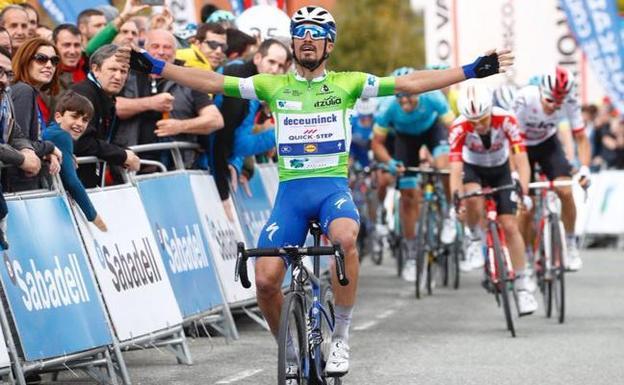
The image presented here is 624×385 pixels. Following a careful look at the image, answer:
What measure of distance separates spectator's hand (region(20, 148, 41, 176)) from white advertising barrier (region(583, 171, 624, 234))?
749 inches

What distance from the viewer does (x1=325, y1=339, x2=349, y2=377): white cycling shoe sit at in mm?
9211

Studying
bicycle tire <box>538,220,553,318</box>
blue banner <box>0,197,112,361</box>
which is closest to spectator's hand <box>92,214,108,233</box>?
blue banner <box>0,197,112,361</box>

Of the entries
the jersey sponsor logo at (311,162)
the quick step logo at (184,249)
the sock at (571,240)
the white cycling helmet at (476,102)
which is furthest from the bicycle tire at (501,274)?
the jersey sponsor logo at (311,162)

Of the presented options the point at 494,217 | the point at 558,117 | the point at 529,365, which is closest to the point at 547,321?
the point at 494,217

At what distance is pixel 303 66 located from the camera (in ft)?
31.6

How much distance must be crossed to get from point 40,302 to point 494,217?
5680 mm

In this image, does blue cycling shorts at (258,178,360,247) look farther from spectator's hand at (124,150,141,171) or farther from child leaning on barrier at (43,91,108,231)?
spectator's hand at (124,150,141,171)

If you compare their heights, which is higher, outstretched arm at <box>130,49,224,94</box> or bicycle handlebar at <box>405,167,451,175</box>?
outstretched arm at <box>130,49,224,94</box>

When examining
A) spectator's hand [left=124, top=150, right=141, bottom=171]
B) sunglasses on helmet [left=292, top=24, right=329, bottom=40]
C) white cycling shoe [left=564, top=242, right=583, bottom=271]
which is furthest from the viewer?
white cycling shoe [left=564, top=242, right=583, bottom=271]

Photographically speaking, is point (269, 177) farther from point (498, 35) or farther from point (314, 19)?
point (498, 35)

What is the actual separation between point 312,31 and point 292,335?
1.85 meters

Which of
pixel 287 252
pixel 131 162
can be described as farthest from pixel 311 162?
pixel 131 162

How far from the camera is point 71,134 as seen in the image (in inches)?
438

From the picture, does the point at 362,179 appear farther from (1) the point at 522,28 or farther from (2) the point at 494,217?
(2) the point at 494,217
